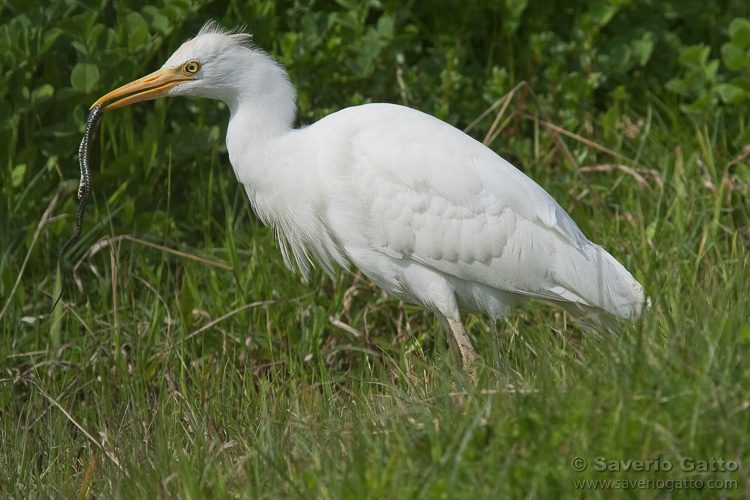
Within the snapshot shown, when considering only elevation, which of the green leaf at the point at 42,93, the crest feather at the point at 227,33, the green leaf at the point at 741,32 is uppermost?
the green leaf at the point at 741,32

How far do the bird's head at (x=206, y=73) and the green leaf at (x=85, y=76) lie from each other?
33.7 inches

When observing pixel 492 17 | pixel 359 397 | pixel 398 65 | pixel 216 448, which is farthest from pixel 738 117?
pixel 216 448

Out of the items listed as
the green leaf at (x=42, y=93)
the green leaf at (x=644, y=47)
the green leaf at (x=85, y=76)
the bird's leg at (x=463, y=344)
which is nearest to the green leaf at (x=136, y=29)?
the green leaf at (x=85, y=76)

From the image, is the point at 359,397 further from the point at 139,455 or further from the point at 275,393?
the point at 139,455

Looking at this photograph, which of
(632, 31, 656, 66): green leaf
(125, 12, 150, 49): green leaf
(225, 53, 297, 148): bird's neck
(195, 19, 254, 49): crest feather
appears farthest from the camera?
(632, 31, 656, 66): green leaf

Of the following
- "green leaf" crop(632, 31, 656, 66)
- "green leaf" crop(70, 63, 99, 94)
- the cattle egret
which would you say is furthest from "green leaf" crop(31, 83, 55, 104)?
"green leaf" crop(632, 31, 656, 66)

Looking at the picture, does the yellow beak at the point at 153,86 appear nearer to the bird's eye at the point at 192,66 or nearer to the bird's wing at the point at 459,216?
the bird's eye at the point at 192,66

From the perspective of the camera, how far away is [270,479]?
2.46 meters

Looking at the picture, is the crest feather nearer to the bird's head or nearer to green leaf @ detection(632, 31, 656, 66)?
the bird's head

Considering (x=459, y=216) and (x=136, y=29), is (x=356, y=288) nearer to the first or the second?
(x=459, y=216)

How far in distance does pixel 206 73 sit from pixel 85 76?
3.76 feet

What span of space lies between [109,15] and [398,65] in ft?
6.10

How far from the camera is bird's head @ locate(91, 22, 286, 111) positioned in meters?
3.78

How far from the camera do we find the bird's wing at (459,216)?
3.64 m
